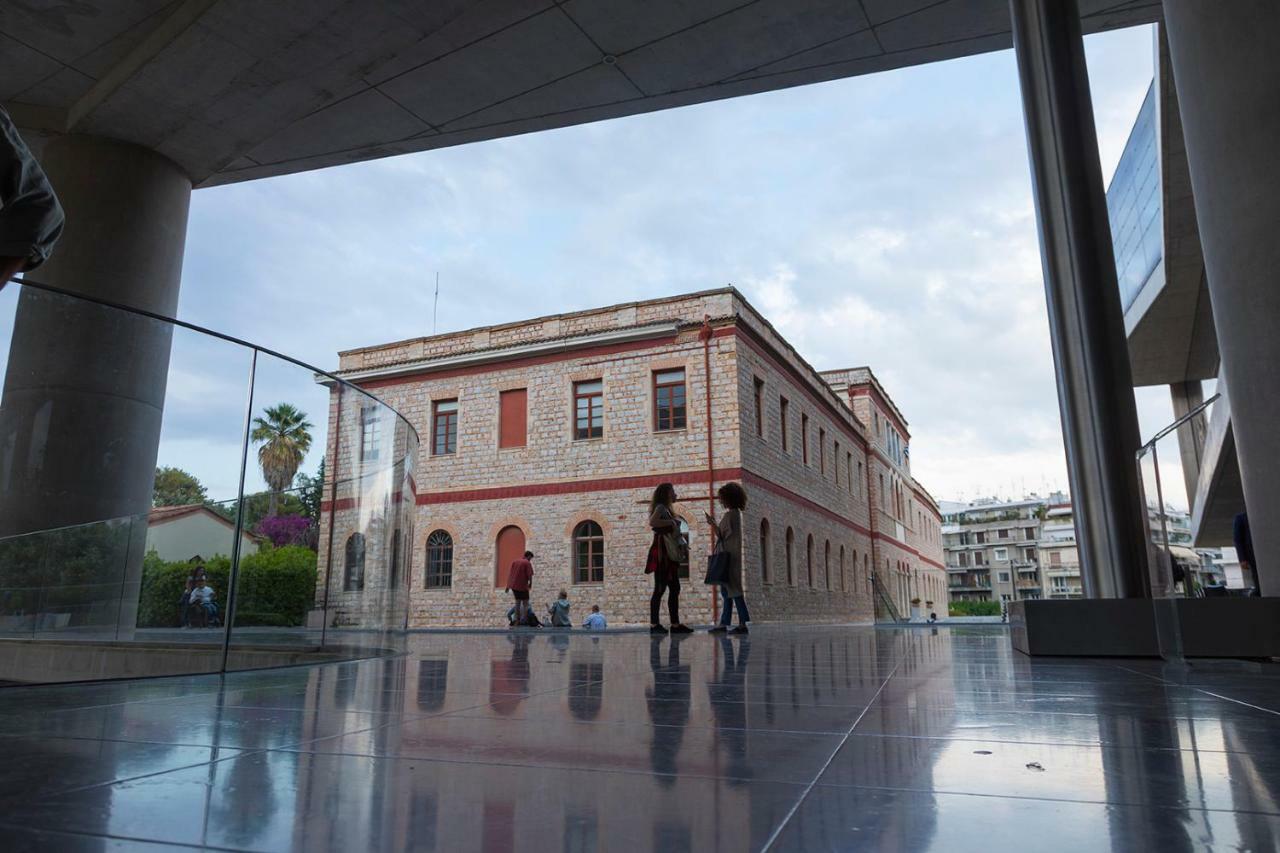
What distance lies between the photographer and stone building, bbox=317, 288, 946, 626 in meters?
19.5

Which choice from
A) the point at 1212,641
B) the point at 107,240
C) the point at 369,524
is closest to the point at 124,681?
the point at 369,524

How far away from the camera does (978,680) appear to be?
325 centimetres

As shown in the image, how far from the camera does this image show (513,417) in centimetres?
2170

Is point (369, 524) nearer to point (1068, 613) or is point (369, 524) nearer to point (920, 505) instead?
point (1068, 613)

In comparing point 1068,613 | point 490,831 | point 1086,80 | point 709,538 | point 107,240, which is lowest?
point 490,831

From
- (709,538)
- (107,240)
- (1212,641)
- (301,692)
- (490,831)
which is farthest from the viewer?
(709,538)

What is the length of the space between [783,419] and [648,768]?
2179 centimetres

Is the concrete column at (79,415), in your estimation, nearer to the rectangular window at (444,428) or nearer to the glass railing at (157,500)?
the glass railing at (157,500)

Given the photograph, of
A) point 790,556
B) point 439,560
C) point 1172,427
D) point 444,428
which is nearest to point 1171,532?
point 1172,427

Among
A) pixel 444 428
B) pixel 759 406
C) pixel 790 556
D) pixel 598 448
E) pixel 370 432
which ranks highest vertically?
pixel 759 406

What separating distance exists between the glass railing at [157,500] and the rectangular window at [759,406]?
16668 millimetres

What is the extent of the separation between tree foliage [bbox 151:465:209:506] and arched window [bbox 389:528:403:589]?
148 centimetres

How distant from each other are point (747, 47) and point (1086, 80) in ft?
9.22

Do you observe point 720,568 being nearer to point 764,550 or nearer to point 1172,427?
point 1172,427
